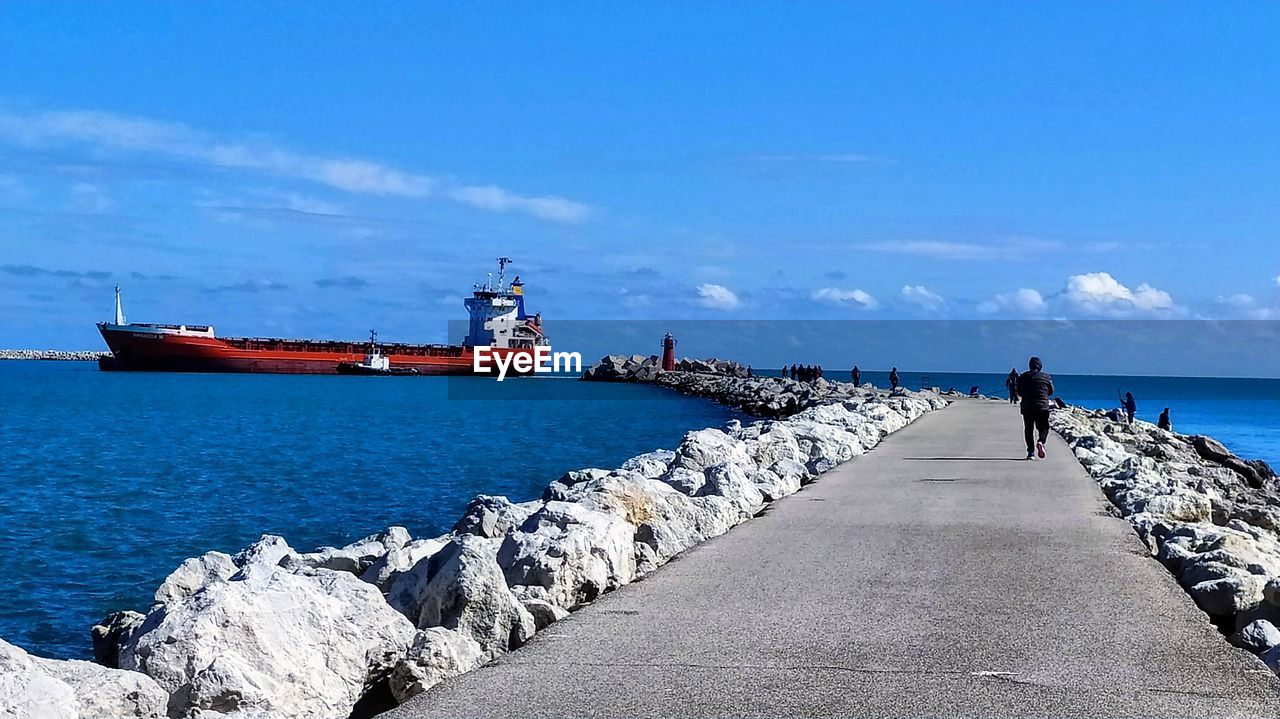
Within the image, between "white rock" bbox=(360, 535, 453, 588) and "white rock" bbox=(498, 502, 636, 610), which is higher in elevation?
"white rock" bbox=(498, 502, 636, 610)

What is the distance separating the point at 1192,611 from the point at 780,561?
6.92ft

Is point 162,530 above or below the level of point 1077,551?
below

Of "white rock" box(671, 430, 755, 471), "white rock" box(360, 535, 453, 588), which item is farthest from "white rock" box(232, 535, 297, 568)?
"white rock" box(671, 430, 755, 471)

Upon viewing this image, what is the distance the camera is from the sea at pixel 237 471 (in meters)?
10.7

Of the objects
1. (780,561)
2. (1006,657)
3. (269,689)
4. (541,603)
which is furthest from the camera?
(780,561)

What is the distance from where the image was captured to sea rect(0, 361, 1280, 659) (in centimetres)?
1066

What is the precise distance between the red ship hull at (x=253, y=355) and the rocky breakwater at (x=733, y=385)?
7.17 meters

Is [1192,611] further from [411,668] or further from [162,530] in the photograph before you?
[162,530]

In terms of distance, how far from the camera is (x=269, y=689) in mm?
3914

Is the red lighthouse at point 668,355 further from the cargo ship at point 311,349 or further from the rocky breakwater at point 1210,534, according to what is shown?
the rocky breakwater at point 1210,534

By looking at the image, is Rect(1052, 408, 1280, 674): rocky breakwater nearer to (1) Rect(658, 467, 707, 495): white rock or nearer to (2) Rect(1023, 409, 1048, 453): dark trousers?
(2) Rect(1023, 409, 1048, 453): dark trousers

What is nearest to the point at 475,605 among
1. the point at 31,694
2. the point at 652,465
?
the point at 31,694

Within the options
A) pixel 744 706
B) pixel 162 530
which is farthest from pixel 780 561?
pixel 162 530

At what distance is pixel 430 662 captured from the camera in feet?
14.3
